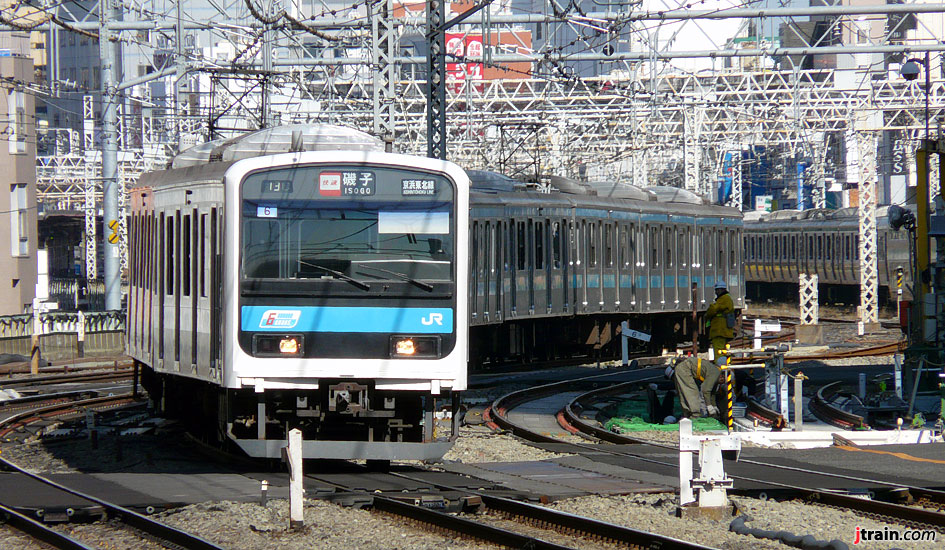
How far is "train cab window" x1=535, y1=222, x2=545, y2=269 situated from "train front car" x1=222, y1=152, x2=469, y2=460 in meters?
14.0

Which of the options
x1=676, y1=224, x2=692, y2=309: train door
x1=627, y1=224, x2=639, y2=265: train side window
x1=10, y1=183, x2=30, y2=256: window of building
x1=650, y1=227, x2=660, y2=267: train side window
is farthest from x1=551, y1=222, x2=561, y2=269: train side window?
x1=10, y1=183, x2=30, y2=256: window of building

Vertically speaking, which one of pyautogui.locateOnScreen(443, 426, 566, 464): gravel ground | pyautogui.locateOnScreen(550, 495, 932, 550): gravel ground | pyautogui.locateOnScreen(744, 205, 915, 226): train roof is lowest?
pyautogui.locateOnScreen(443, 426, 566, 464): gravel ground

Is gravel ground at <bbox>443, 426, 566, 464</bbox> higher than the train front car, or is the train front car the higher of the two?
the train front car

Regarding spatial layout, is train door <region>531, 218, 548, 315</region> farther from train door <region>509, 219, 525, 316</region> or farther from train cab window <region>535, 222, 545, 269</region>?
train door <region>509, 219, 525, 316</region>

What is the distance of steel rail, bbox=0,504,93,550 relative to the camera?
8133 millimetres

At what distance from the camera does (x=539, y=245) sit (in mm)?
25297

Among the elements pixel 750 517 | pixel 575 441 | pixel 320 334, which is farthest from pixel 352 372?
pixel 575 441

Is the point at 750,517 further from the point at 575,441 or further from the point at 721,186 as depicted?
the point at 721,186

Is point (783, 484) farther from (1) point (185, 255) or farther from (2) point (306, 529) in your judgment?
(1) point (185, 255)

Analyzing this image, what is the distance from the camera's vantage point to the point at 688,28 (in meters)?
78.3

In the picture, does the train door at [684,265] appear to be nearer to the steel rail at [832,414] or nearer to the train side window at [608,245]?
A: the train side window at [608,245]

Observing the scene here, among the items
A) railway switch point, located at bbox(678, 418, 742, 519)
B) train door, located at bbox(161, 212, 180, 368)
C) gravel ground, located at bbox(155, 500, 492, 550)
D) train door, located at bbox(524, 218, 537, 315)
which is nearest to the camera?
gravel ground, located at bbox(155, 500, 492, 550)

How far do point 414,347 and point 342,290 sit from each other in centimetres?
74

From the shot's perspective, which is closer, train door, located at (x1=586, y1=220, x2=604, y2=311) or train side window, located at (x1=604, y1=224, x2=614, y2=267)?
train door, located at (x1=586, y1=220, x2=604, y2=311)
